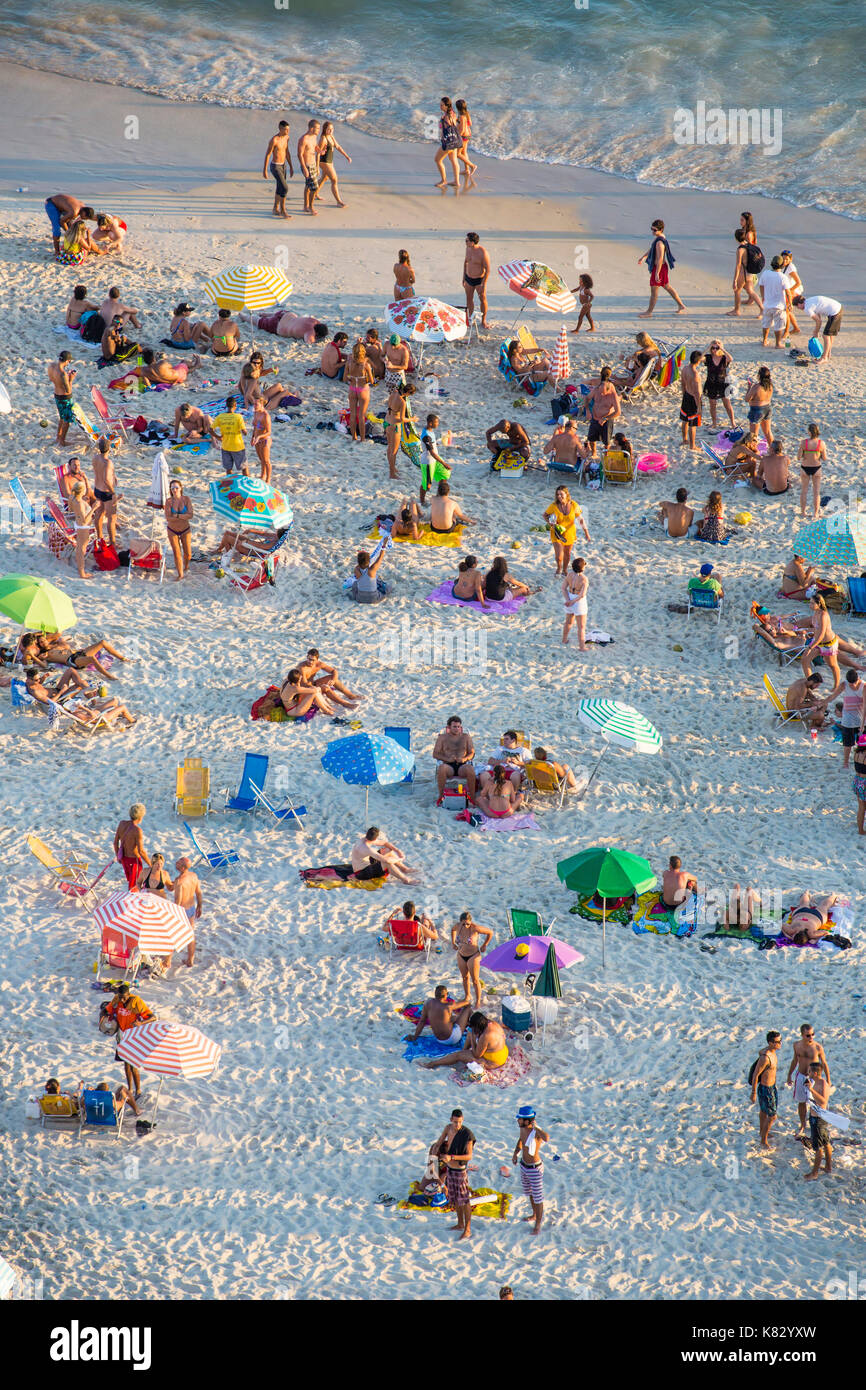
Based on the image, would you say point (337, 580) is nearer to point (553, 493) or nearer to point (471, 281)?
point (553, 493)

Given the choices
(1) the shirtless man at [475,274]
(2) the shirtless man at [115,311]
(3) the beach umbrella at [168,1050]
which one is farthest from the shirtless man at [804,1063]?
(2) the shirtless man at [115,311]

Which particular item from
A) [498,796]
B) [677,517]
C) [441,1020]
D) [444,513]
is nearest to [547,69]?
[677,517]

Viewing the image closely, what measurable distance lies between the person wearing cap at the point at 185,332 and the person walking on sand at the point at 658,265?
6.47m

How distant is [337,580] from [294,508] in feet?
4.94

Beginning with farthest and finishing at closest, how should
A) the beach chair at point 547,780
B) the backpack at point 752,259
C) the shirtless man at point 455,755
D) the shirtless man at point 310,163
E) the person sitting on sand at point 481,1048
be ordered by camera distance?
the shirtless man at point 310,163 → the backpack at point 752,259 → the beach chair at point 547,780 → the shirtless man at point 455,755 → the person sitting on sand at point 481,1048

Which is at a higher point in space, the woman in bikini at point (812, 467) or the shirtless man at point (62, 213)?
the shirtless man at point (62, 213)

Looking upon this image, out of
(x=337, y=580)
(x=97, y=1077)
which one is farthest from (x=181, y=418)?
(x=97, y=1077)

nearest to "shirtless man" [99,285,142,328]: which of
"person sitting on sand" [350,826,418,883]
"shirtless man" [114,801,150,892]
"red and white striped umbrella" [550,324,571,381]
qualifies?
A: "red and white striped umbrella" [550,324,571,381]

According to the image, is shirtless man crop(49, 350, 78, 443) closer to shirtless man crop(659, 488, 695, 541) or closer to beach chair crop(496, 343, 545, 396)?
beach chair crop(496, 343, 545, 396)

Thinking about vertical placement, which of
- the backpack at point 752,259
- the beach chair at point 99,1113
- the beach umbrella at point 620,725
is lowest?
the beach chair at point 99,1113

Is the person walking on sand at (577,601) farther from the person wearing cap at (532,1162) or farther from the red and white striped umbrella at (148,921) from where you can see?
the person wearing cap at (532,1162)

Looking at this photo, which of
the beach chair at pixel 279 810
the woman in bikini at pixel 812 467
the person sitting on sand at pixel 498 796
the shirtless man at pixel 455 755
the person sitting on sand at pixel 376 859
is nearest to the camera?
the person sitting on sand at pixel 376 859

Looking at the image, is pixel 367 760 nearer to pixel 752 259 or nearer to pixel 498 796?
pixel 498 796

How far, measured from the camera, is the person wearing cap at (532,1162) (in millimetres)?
13117
